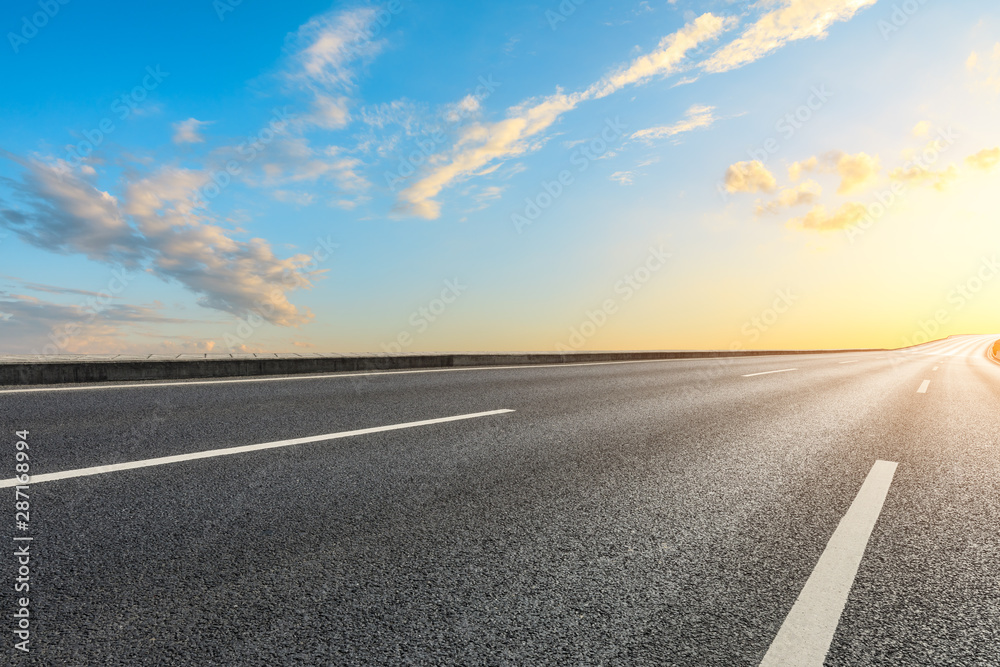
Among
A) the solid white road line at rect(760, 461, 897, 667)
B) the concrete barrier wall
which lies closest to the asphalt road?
the solid white road line at rect(760, 461, 897, 667)

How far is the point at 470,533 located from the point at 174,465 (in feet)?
8.79

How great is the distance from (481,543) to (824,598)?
5.29 feet

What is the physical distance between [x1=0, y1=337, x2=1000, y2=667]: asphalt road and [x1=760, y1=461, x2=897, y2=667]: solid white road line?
1.8 inches

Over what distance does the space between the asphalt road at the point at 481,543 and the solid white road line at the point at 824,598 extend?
0.15ft

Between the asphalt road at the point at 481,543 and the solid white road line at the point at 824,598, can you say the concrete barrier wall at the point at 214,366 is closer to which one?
the asphalt road at the point at 481,543

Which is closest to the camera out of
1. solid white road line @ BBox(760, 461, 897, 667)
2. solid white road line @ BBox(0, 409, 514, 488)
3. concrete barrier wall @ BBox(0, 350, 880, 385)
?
solid white road line @ BBox(760, 461, 897, 667)

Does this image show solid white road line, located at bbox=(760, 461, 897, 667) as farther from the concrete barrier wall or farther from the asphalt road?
the concrete barrier wall

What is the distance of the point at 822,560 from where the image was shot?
9.38 ft

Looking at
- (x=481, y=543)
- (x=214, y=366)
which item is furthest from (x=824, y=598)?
(x=214, y=366)

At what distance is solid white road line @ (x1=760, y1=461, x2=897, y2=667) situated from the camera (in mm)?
2012

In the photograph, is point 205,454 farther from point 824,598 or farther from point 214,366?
point 214,366

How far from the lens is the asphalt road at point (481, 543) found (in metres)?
2.05

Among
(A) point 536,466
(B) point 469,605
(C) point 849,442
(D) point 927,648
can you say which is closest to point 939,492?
(C) point 849,442

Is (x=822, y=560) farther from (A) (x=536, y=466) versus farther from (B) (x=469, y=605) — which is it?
(A) (x=536, y=466)
